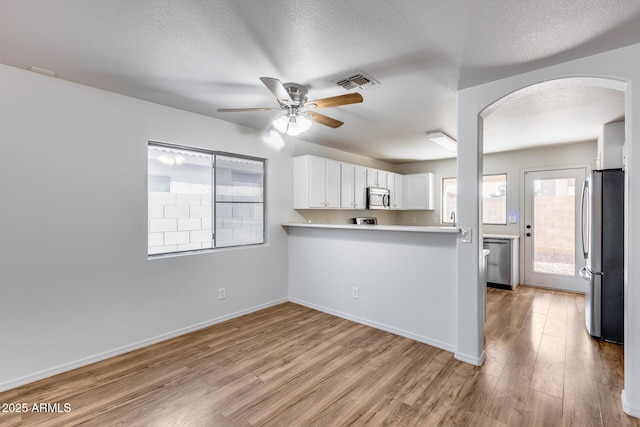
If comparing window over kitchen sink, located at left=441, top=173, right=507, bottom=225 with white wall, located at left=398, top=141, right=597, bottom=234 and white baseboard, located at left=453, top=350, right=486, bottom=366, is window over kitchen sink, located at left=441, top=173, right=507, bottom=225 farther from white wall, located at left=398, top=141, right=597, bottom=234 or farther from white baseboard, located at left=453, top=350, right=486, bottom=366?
white baseboard, located at left=453, top=350, right=486, bottom=366

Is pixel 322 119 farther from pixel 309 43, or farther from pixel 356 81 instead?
pixel 309 43

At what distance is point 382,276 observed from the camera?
3.38 m

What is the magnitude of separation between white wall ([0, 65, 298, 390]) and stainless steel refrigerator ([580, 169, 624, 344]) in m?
4.24

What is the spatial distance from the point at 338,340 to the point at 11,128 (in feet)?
11.0

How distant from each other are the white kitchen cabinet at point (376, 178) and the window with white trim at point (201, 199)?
216cm

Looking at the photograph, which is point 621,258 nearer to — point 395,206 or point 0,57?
point 395,206

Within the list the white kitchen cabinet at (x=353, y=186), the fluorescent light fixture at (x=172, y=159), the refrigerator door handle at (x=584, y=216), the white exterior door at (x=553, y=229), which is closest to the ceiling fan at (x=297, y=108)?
the fluorescent light fixture at (x=172, y=159)

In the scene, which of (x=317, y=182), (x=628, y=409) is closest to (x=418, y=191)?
(x=317, y=182)

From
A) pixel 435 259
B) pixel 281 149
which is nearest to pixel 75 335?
pixel 281 149

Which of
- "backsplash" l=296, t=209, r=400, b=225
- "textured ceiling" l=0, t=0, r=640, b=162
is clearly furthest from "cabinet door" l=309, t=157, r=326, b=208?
"textured ceiling" l=0, t=0, r=640, b=162

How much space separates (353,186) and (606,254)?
3.26 m

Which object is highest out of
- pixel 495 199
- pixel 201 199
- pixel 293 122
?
pixel 293 122

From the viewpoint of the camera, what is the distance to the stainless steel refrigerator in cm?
300

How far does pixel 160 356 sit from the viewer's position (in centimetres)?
278
